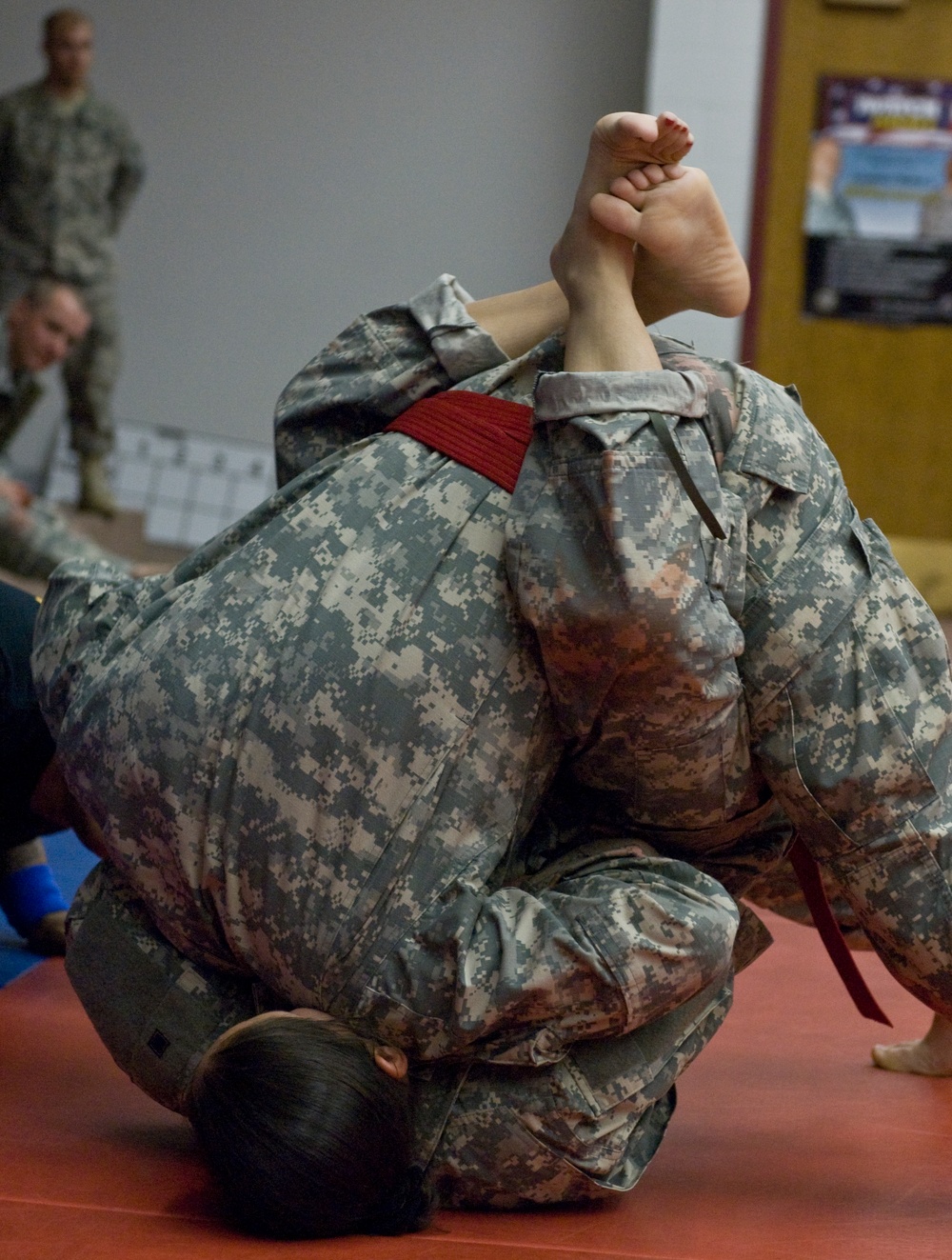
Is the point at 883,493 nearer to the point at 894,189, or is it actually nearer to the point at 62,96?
the point at 894,189

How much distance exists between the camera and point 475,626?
1245mm

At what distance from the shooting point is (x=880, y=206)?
5082 millimetres

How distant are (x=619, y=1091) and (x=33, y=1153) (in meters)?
0.55

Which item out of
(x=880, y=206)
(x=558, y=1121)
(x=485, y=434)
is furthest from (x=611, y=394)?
(x=880, y=206)

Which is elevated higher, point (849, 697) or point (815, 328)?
point (849, 697)

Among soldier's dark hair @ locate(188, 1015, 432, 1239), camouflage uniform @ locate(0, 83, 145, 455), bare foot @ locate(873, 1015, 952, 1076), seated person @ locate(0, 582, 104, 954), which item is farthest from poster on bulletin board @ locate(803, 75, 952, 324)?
soldier's dark hair @ locate(188, 1015, 432, 1239)

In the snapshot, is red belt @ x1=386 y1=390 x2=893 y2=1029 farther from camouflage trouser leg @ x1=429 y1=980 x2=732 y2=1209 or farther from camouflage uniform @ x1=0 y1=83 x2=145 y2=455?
camouflage uniform @ x1=0 y1=83 x2=145 y2=455

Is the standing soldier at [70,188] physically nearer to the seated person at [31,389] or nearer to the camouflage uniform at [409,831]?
the seated person at [31,389]

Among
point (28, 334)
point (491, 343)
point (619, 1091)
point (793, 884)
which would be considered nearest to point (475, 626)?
point (491, 343)

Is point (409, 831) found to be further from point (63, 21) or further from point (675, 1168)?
point (63, 21)

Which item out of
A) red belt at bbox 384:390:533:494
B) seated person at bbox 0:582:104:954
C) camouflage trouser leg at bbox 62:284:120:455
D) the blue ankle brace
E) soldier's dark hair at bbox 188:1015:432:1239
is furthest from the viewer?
camouflage trouser leg at bbox 62:284:120:455

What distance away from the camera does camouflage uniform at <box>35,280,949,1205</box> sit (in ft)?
3.95

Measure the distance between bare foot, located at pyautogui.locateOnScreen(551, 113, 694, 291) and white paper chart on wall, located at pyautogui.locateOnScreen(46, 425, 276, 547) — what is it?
4378 millimetres

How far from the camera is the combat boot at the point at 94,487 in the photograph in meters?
5.52
